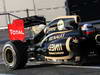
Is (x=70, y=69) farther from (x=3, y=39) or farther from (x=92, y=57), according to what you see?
(x=3, y=39)

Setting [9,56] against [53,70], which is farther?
[9,56]

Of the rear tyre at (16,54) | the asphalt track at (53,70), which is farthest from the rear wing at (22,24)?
the asphalt track at (53,70)

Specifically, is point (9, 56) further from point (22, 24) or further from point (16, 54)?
point (22, 24)

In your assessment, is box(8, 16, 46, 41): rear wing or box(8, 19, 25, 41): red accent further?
box(8, 19, 25, 41): red accent

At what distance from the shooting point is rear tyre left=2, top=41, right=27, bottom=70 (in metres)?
9.57

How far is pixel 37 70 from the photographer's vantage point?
9375mm

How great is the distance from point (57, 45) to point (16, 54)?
1.10 meters

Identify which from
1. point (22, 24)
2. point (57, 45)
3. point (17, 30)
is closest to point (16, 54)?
point (22, 24)

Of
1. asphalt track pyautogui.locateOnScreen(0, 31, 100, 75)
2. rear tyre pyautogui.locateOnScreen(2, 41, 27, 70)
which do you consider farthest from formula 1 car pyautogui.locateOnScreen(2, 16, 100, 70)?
asphalt track pyautogui.locateOnScreen(0, 31, 100, 75)

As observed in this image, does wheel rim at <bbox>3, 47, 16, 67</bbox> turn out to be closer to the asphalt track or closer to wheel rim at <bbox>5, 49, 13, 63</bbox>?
wheel rim at <bbox>5, 49, 13, 63</bbox>

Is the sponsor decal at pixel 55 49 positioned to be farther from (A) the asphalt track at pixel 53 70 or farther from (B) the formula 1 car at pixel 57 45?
(A) the asphalt track at pixel 53 70

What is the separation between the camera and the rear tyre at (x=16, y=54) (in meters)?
9.57

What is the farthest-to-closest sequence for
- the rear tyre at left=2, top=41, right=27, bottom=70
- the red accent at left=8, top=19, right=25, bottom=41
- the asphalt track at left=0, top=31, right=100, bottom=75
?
1. the red accent at left=8, top=19, right=25, bottom=41
2. the rear tyre at left=2, top=41, right=27, bottom=70
3. the asphalt track at left=0, top=31, right=100, bottom=75

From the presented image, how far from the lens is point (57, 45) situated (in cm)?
902
